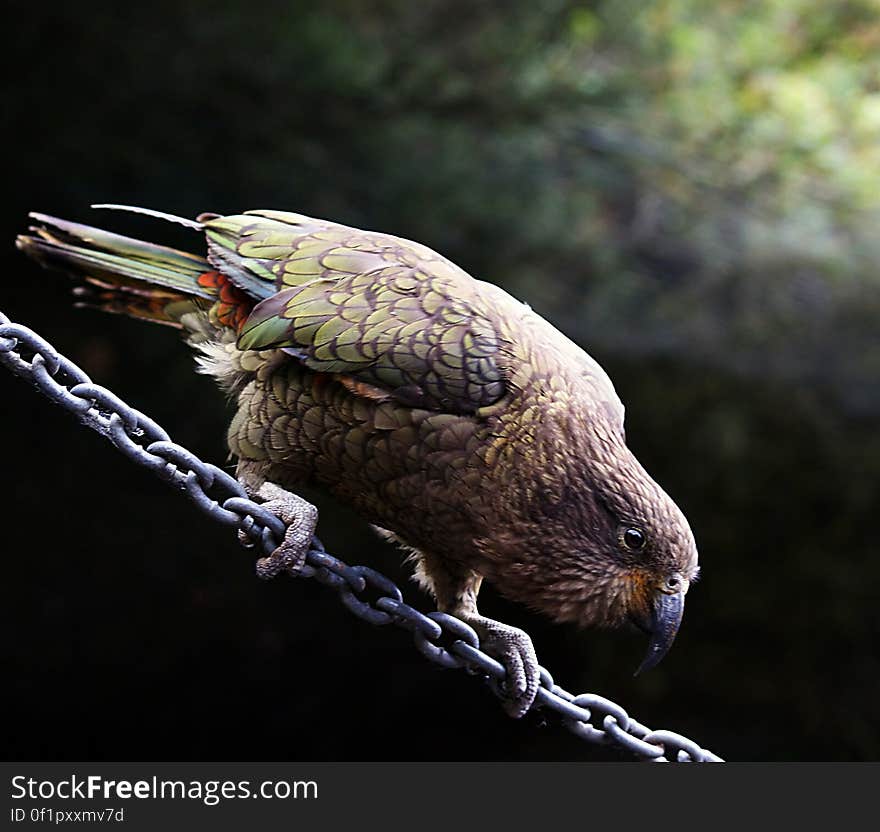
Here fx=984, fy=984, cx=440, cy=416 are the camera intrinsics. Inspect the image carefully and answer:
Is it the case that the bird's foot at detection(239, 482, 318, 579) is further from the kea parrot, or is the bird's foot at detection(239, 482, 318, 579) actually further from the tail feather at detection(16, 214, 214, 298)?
the tail feather at detection(16, 214, 214, 298)

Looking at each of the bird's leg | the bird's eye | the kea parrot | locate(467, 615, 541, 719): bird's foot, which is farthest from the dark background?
the bird's eye

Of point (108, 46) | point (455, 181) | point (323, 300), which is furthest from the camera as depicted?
point (455, 181)

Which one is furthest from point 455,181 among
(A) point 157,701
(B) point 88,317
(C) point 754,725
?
(C) point 754,725

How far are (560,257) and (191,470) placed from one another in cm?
217

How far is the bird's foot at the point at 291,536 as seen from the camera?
1.46m

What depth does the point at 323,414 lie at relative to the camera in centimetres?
160

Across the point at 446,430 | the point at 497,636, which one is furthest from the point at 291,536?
the point at 497,636

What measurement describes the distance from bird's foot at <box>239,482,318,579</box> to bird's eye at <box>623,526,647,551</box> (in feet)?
1.57

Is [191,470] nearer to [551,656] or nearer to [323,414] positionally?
[323,414]

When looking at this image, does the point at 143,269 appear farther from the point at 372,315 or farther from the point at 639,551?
the point at 639,551

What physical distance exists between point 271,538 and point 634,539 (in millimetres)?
545

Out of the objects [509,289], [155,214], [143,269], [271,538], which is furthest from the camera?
[509,289]

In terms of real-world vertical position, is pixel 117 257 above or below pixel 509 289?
below

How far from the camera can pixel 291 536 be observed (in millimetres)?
1476
